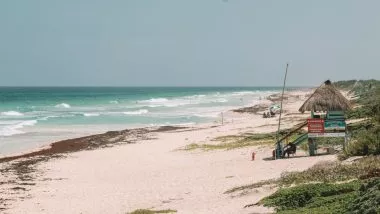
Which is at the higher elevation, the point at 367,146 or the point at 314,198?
the point at 367,146

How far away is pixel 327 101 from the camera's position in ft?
72.5

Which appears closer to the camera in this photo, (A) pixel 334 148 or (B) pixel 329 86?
(A) pixel 334 148

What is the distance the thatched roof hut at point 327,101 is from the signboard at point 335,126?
59.4 inches

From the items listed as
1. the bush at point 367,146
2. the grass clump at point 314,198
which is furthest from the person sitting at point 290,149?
the grass clump at point 314,198

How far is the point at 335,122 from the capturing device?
20547 mm

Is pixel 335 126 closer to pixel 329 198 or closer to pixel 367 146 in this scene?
pixel 367 146

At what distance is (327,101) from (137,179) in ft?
29.2

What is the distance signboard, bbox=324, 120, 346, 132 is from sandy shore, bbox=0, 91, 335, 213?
1.97 metres

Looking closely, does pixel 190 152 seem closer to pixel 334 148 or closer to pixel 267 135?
pixel 267 135

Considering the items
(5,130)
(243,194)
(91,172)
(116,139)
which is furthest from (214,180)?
(5,130)

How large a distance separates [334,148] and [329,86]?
3205 millimetres

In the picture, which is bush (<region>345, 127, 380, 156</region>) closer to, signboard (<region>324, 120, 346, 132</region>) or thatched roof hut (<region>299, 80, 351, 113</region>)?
signboard (<region>324, 120, 346, 132</region>)

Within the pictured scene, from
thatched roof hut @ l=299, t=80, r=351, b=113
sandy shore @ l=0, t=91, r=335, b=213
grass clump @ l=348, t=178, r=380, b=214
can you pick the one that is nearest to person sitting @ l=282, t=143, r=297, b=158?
sandy shore @ l=0, t=91, r=335, b=213

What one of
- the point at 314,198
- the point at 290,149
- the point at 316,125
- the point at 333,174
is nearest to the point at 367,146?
the point at 333,174
